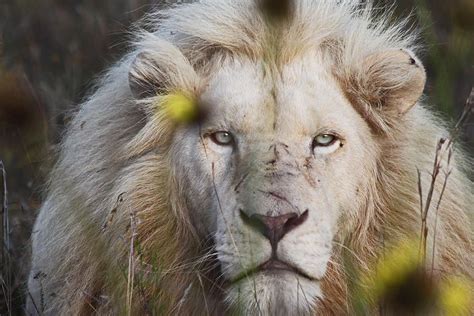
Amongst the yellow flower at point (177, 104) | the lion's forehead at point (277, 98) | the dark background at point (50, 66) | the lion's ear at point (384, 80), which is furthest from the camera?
the dark background at point (50, 66)

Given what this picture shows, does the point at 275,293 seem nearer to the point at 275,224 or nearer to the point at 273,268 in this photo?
the point at 273,268

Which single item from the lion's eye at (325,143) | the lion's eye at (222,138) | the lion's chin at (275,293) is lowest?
the lion's chin at (275,293)

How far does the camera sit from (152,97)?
4.62m

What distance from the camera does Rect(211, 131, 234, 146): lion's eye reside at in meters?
4.34

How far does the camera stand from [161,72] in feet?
15.0

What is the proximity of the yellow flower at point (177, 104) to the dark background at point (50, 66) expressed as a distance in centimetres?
80

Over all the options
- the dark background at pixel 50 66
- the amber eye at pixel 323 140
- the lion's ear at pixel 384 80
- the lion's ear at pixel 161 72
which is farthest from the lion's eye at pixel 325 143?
the dark background at pixel 50 66

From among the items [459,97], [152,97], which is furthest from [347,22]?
[459,97]

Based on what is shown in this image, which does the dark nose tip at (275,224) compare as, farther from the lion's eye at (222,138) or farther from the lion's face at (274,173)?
the lion's eye at (222,138)

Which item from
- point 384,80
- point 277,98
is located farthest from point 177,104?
point 384,80

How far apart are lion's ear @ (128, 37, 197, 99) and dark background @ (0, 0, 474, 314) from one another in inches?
27.5

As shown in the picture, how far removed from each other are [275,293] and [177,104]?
68 cm

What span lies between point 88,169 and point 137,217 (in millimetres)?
419

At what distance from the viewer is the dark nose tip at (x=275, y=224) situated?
3877mm
